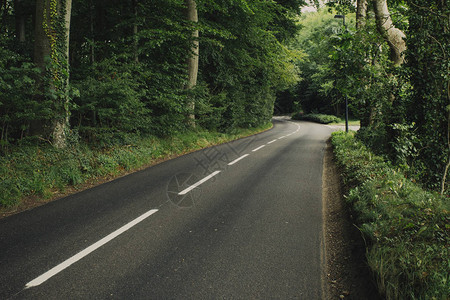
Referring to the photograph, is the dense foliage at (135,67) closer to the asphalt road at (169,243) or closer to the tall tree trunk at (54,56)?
the tall tree trunk at (54,56)

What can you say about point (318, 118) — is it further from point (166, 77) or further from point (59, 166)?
point (59, 166)

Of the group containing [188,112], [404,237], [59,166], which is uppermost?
[188,112]

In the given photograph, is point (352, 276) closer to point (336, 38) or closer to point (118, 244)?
point (118, 244)

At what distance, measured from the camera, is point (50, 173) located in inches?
259

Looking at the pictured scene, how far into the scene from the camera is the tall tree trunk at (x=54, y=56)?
7352mm

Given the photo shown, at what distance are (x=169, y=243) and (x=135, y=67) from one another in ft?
A: 26.8

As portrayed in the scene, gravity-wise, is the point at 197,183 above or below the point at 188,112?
below

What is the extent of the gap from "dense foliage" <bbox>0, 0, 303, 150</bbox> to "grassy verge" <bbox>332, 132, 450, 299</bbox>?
7.56m

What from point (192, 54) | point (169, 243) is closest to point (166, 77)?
point (192, 54)

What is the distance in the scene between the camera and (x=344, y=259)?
151 inches

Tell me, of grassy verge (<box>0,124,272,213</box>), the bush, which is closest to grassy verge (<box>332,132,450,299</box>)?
grassy verge (<box>0,124,272,213</box>)

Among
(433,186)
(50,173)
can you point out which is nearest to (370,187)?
(433,186)

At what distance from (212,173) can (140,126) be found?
372 centimetres

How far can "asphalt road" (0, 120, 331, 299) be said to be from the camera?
3.15 meters
